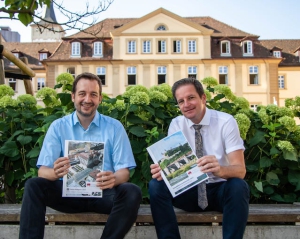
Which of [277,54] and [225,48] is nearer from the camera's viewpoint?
[225,48]

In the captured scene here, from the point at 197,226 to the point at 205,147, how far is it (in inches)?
21.4

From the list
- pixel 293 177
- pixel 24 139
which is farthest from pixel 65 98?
pixel 293 177

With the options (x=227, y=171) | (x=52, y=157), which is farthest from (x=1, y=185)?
(x=227, y=171)

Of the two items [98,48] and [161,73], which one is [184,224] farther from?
[98,48]

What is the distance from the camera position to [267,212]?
279 centimetres

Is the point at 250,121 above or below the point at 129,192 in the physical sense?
above

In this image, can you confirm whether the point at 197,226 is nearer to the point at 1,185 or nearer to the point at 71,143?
the point at 71,143

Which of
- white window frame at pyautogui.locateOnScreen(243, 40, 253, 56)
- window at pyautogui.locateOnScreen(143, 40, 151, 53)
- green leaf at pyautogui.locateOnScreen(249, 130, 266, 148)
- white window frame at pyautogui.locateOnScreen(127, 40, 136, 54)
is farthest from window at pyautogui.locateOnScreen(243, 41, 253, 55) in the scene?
green leaf at pyautogui.locateOnScreen(249, 130, 266, 148)

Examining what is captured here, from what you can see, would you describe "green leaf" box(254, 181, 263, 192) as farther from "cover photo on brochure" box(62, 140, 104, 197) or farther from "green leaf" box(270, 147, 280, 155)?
"cover photo on brochure" box(62, 140, 104, 197)

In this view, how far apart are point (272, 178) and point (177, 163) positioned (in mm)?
1319

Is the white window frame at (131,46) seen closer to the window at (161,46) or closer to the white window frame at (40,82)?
the window at (161,46)

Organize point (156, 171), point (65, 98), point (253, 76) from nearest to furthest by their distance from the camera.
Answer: point (156, 171), point (65, 98), point (253, 76)

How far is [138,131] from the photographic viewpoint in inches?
136

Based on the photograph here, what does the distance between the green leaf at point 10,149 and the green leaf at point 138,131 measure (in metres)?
1.03
